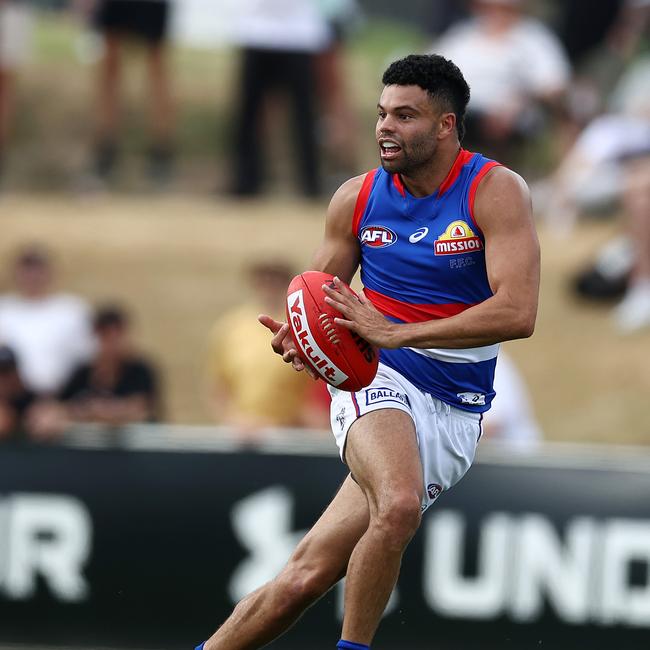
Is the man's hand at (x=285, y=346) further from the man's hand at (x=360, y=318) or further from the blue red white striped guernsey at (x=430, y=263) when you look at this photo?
the blue red white striped guernsey at (x=430, y=263)

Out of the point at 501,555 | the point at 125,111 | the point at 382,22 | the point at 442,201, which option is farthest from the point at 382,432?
the point at 382,22

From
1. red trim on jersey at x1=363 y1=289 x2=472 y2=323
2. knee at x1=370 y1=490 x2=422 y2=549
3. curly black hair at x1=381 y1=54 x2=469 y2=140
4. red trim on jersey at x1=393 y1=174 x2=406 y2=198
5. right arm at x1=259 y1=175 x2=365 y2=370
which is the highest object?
curly black hair at x1=381 y1=54 x2=469 y2=140

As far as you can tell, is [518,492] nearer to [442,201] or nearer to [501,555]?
[501,555]

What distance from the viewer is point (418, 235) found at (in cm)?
588

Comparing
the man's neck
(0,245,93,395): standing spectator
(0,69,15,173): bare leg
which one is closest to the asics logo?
the man's neck

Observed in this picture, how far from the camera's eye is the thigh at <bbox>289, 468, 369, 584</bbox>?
5871mm

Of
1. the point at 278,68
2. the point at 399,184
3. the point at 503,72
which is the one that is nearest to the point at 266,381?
the point at 503,72

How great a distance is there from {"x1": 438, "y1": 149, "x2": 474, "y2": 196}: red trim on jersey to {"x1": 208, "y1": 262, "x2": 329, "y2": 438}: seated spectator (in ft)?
14.8

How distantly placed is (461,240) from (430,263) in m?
0.15

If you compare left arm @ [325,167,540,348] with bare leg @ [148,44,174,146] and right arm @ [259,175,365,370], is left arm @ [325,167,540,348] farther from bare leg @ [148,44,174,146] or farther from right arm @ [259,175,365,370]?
bare leg @ [148,44,174,146]

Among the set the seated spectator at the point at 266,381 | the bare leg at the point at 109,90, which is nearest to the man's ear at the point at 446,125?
the seated spectator at the point at 266,381

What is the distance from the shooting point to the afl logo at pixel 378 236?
5938mm

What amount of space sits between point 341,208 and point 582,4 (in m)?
8.15

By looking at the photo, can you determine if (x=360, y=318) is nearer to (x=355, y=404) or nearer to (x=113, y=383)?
(x=355, y=404)
